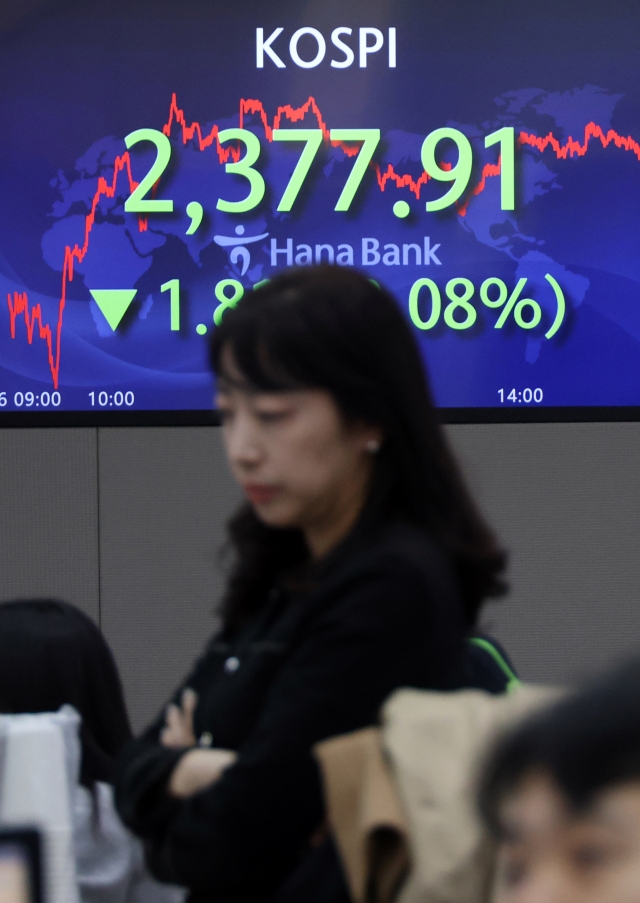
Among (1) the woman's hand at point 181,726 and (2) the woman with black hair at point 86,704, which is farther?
(2) the woman with black hair at point 86,704

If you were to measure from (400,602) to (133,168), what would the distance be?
228 cm

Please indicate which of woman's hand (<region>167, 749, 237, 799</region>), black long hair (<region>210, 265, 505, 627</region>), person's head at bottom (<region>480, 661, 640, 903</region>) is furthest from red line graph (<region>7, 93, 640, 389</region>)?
person's head at bottom (<region>480, 661, 640, 903</region>)

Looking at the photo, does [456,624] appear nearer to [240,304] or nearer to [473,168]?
[240,304]

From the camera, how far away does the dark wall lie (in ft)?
10.5

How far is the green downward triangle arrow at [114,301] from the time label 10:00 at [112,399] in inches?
6.6

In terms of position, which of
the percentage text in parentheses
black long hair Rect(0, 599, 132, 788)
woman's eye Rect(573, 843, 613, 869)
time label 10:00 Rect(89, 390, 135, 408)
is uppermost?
woman's eye Rect(573, 843, 613, 869)

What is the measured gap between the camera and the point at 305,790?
108cm

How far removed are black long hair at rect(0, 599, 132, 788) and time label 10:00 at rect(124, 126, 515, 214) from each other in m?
1.58

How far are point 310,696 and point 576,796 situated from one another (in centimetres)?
64

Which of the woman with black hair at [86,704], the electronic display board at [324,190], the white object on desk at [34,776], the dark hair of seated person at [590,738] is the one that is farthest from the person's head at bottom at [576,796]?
the electronic display board at [324,190]

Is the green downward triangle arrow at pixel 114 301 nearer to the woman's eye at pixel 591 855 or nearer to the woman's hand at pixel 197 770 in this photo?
the woman's hand at pixel 197 770

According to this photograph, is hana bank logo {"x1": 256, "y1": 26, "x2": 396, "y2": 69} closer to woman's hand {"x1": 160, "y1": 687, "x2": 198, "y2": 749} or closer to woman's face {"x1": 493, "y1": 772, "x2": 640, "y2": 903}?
woman's hand {"x1": 160, "y1": 687, "x2": 198, "y2": 749}

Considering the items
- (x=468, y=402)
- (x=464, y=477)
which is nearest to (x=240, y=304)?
(x=464, y=477)

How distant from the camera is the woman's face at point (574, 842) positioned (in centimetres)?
46
